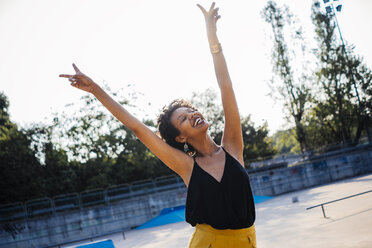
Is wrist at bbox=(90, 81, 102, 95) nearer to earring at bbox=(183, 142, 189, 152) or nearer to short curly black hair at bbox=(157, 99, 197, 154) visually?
short curly black hair at bbox=(157, 99, 197, 154)

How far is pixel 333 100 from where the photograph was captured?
96.4 feet

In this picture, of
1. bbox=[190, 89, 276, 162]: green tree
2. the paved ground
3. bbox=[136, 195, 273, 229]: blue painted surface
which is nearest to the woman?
the paved ground

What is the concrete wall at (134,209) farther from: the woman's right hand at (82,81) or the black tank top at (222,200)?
the black tank top at (222,200)

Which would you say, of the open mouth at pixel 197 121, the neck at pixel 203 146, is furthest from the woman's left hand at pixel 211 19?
the neck at pixel 203 146

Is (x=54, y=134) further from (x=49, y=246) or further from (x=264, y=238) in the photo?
(x=264, y=238)

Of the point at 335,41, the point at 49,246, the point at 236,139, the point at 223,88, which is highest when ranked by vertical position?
the point at 335,41

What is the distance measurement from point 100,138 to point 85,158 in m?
1.93

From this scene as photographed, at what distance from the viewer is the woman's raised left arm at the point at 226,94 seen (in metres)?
2.19

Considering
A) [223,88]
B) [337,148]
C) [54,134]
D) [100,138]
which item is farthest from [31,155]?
[337,148]

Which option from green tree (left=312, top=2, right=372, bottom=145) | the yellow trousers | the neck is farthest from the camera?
green tree (left=312, top=2, right=372, bottom=145)

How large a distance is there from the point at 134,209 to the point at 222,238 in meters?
18.7

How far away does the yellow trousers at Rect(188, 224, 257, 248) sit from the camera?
5.91 ft

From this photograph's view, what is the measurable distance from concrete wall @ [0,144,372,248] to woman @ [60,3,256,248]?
59.5 feet

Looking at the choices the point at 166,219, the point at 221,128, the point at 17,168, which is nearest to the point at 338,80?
the point at 221,128
